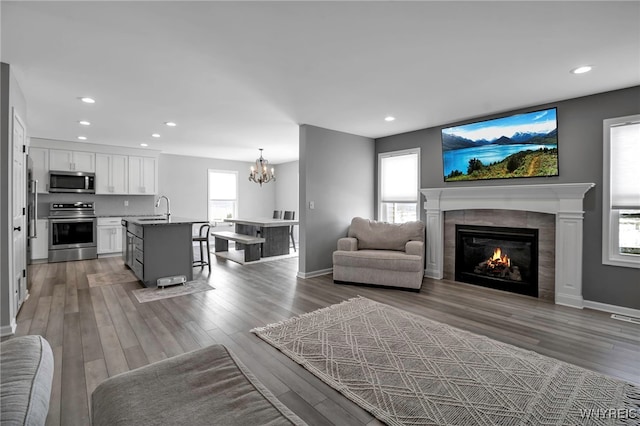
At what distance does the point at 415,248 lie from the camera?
14.9ft

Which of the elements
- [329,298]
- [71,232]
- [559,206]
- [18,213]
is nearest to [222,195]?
[71,232]

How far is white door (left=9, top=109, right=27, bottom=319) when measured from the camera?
10.2ft

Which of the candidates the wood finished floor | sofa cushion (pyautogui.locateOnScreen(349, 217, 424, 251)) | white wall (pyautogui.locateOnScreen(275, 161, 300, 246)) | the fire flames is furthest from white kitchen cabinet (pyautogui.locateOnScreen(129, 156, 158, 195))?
the fire flames

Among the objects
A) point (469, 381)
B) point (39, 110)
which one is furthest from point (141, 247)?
point (469, 381)

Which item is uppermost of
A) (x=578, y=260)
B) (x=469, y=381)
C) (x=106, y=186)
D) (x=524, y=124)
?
(x=524, y=124)

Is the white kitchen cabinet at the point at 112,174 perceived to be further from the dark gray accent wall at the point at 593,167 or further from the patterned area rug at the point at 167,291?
the dark gray accent wall at the point at 593,167

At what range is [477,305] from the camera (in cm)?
379

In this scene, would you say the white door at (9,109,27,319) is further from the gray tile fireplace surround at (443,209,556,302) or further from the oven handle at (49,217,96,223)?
the gray tile fireplace surround at (443,209,556,302)

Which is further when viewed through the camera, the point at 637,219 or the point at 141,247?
the point at 141,247

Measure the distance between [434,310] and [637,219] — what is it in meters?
2.46

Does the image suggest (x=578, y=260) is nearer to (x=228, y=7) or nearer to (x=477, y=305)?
(x=477, y=305)

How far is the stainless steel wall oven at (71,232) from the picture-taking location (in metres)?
6.29

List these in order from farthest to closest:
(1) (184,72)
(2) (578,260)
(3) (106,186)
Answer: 1. (3) (106,186)
2. (2) (578,260)
3. (1) (184,72)

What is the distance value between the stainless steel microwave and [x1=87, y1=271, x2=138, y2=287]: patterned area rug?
2477mm
